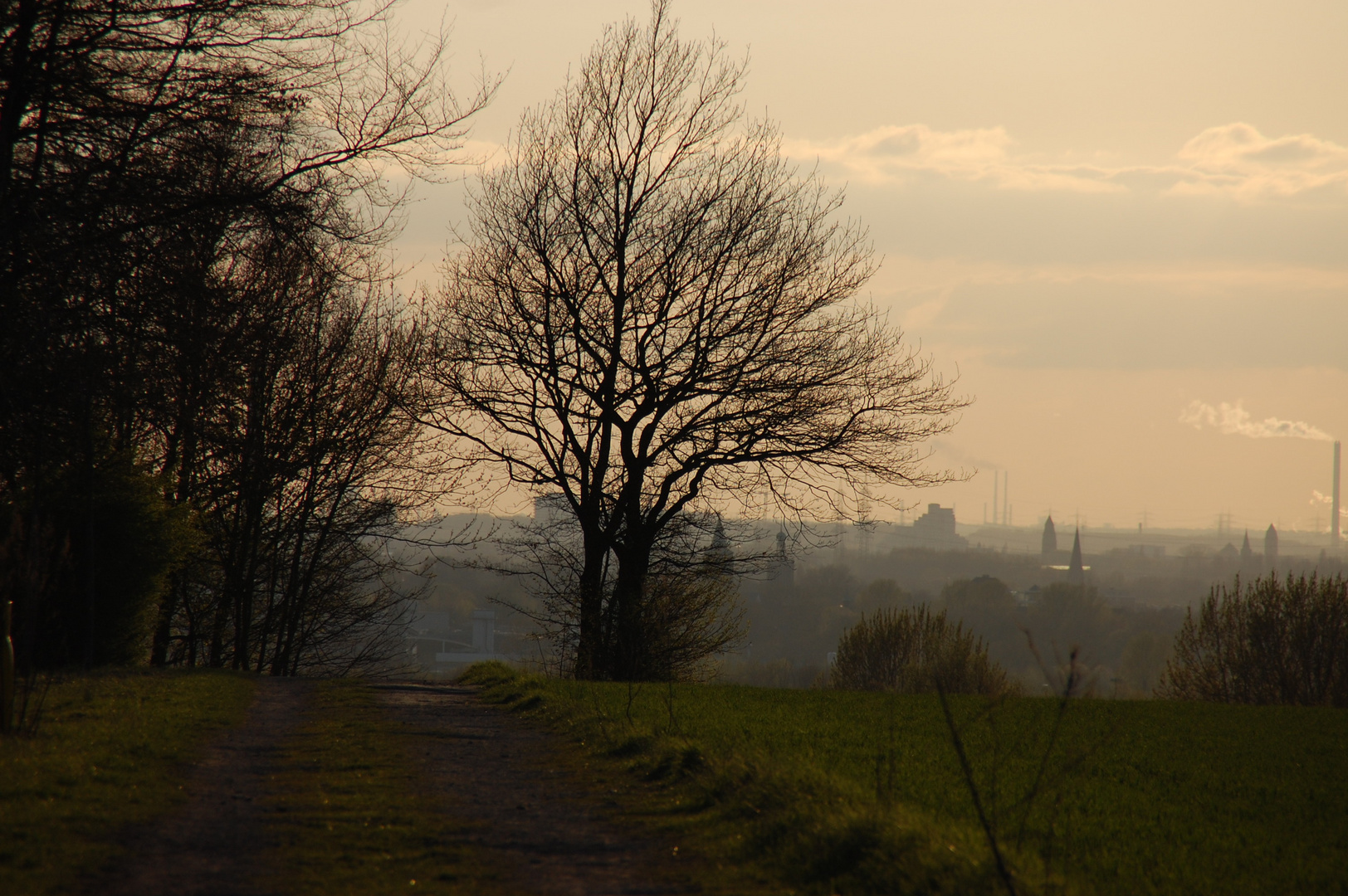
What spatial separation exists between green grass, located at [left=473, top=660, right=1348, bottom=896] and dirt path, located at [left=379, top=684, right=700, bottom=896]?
0.45m

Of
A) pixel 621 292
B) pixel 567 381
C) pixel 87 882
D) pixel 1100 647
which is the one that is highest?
pixel 621 292

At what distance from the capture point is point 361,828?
19.9ft

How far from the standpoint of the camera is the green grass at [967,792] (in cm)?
567

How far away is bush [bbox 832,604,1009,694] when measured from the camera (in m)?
26.3

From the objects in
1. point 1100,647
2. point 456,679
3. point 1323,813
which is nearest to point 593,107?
point 456,679

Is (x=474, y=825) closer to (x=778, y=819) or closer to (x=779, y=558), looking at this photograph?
(x=778, y=819)

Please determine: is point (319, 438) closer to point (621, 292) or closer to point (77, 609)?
point (621, 292)

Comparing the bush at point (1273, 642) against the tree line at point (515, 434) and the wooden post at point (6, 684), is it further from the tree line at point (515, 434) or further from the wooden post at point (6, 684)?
the wooden post at point (6, 684)

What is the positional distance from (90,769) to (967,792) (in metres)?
6.56

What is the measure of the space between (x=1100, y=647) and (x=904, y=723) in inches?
2104

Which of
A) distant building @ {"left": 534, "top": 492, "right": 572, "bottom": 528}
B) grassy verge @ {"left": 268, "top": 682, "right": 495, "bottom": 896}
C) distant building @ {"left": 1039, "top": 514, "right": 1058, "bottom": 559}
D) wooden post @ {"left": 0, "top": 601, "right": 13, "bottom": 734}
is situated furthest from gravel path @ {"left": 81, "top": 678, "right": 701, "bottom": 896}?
distant building @ {"left": 1039, "top": 514, "right": 1058, "bottom": 559}

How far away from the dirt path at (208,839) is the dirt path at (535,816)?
50.8 inches

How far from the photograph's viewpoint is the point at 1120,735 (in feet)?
41.6

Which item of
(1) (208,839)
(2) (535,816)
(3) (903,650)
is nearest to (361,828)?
(1) (208,839)
